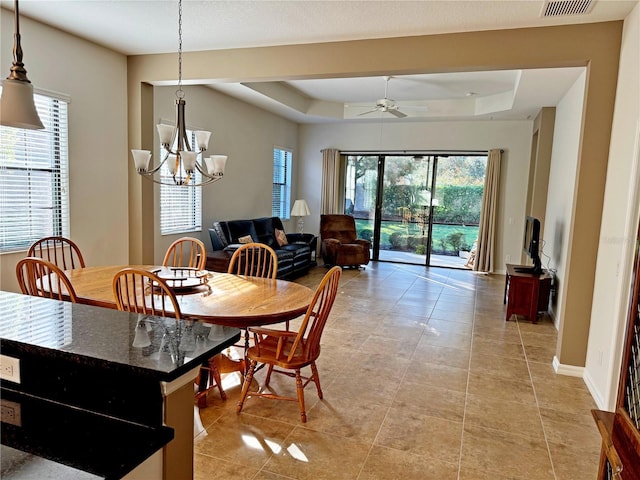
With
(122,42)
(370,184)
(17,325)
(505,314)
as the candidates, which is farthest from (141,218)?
(370,184)

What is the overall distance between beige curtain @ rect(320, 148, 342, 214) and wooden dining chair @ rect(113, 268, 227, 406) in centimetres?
643

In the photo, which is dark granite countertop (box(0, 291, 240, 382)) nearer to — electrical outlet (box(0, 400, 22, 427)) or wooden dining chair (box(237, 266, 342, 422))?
electrical outlet (box(0, 400, 22, 427))

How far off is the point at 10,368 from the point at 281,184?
26.5ft

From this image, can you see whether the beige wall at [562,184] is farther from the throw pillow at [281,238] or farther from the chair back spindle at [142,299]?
the throw pillow at [281,238]

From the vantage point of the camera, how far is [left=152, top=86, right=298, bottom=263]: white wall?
571 cm

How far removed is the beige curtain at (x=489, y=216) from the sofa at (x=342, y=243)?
220cm

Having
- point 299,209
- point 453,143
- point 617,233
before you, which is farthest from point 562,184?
point 299,209

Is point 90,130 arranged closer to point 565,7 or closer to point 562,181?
point 565,7

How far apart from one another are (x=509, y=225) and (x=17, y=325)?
8.40m

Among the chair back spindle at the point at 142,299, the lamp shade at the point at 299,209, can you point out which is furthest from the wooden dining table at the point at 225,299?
the lamp shade at the point at 299,209

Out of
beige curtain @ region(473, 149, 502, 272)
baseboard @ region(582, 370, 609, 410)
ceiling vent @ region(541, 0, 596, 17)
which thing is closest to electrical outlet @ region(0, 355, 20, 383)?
baseboard @ region(582, 370, 609, 410)

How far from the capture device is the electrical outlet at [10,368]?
1072 millimetres

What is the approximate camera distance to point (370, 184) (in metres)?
9.25

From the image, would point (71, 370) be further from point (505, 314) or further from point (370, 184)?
point (370, 184)
